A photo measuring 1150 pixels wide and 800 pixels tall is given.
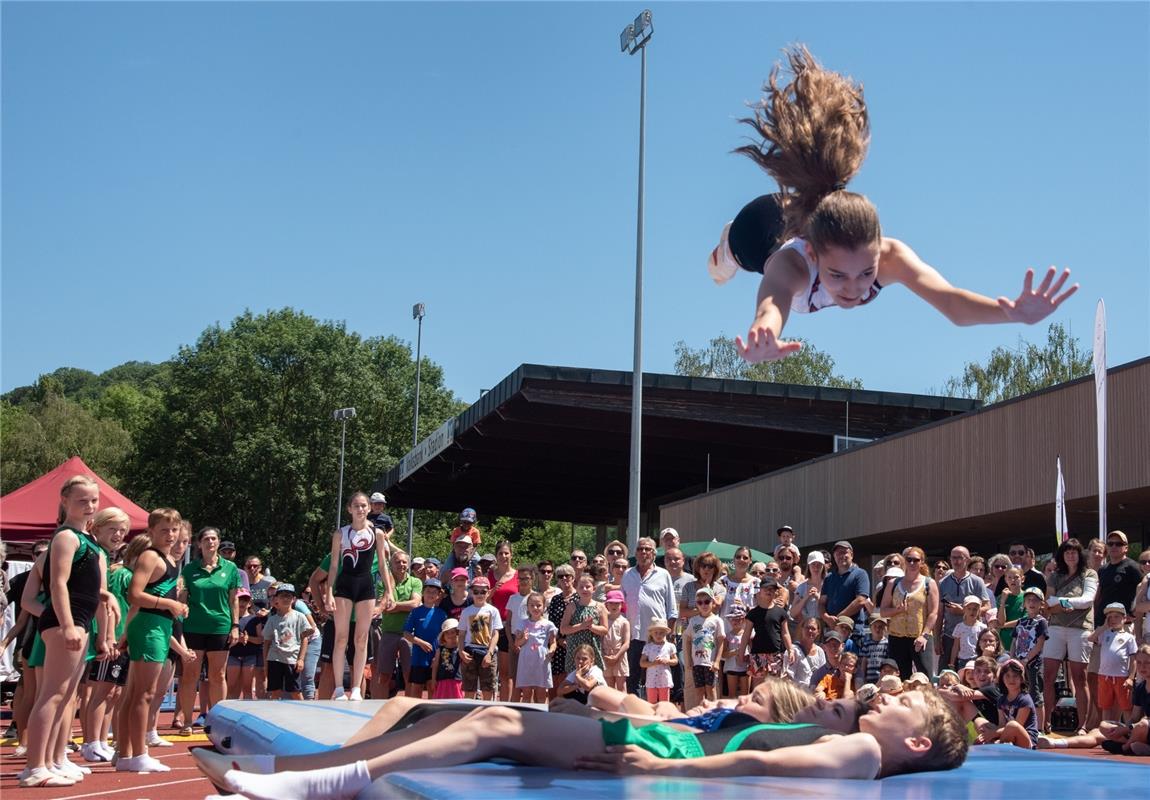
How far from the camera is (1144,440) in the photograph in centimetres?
1459

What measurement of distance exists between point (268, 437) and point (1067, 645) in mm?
39891

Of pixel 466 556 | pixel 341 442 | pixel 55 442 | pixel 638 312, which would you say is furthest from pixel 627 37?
pixel 55 442

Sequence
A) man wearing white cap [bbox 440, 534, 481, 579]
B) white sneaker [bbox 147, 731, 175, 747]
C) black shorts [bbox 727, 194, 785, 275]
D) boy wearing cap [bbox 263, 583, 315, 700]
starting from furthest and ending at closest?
man wearing white cap [bbox 440, 534, 481, 579] < boy wearing cap [bbox 263, 583, 315, 700] < white sneaker [bbox 147, 731, 175, 747] < black shorts [bbox 727, 194, 785, 275]

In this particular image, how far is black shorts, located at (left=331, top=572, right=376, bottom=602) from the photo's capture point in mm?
9688

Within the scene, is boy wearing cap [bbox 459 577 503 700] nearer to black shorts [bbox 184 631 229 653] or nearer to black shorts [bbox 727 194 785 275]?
black shorts [bbox 184 631 229 653]

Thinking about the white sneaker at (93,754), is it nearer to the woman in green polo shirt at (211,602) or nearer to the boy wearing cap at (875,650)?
the woman in green polo shirt at (211,602)

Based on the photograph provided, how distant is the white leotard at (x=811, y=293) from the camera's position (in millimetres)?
4469

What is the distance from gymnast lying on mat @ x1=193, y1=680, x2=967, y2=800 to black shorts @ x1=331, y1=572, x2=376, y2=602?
5082mm

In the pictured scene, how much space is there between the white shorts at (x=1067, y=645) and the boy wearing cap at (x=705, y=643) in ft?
8.61

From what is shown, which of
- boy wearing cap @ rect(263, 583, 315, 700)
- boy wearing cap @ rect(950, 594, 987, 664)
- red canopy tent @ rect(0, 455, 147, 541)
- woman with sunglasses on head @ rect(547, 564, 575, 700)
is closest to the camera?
boy wearing cap @ rect(950, 594, 987, 664)

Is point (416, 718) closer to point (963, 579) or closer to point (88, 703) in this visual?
point (88, 703)

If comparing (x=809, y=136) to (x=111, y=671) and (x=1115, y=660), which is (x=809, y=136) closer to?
(x=111, y=671)

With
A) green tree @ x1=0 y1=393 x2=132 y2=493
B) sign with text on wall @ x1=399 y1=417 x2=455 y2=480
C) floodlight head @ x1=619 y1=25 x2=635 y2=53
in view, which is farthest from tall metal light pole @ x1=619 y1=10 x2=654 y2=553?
green tree @ x1=0 y1=393 x2=132 y2=493

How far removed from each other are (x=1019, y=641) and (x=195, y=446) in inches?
1616
